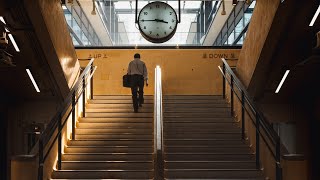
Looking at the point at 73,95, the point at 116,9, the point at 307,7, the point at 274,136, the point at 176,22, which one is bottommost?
the point at 274,136

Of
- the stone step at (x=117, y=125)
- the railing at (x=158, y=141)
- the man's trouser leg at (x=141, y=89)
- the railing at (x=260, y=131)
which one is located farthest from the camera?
the man's trouser leg at (x=141, y=89)

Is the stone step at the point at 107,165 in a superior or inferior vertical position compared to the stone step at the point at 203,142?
inferior

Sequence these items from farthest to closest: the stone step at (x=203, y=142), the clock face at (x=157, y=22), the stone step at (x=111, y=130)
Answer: the clock face at (x=157, y=22), the stone step at (x=111, y=130), the stone step at (x=203, y=142)

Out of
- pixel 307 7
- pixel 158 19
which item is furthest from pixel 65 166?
pixel 158 19

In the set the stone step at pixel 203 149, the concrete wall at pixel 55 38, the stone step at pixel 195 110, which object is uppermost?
the concrete wall at pixel 55 38

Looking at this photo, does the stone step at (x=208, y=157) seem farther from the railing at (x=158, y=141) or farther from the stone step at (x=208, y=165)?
the railing at (x=158, y=141)

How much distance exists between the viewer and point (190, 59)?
1416cm

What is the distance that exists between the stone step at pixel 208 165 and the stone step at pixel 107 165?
361 mm

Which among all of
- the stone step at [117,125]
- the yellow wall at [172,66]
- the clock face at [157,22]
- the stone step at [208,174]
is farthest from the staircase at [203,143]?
the clock face at [157,22]

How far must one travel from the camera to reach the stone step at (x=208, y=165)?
853 centimetres

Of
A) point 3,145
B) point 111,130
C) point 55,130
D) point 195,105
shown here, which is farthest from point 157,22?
point 55,130

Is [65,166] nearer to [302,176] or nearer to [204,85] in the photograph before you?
[302,176]

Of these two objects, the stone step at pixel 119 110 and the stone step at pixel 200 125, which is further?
the stone step at pixel 119 110

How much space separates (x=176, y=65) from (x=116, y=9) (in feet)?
13.3
